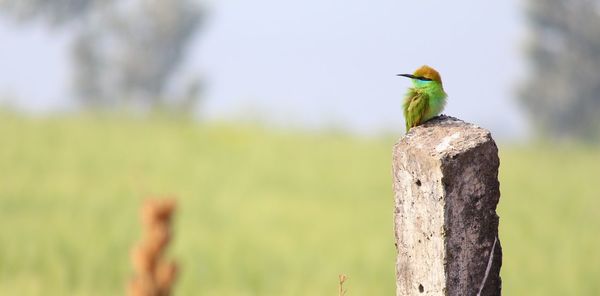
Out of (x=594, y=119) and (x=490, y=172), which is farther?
(x=594, y=119)

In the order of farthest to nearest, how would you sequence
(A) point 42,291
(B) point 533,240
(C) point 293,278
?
1. (B) point 533,240
2. (C) point 293,278
3. (A) point 42,291

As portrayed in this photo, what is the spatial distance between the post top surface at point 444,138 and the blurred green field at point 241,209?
6.35 metres

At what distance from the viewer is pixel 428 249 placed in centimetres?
266

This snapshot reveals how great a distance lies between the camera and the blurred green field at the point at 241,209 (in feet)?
35.9

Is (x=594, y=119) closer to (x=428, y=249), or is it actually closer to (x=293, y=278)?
(x=293, y=278)

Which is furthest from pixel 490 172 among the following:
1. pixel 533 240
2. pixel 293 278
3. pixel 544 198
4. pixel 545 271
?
pixel 544 198

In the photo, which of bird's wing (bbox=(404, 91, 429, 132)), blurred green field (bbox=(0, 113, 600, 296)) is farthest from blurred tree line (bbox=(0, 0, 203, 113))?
bird's wing (bbox=(404, 91, 429, 132))

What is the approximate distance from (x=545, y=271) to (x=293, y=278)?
10.8ft

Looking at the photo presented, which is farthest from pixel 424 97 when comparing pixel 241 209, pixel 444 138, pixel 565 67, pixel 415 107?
pixel 565 67

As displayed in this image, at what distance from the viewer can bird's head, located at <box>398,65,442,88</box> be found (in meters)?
2.74

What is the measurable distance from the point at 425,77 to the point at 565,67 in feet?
96.7

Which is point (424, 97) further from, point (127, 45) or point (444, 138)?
point (127, 45)

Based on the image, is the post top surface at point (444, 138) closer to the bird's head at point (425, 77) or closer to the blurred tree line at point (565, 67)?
the bird's head at point (425, 77)

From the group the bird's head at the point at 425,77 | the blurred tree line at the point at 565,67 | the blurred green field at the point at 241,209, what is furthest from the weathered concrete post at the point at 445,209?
the blurred tree line at the point at 565,67
